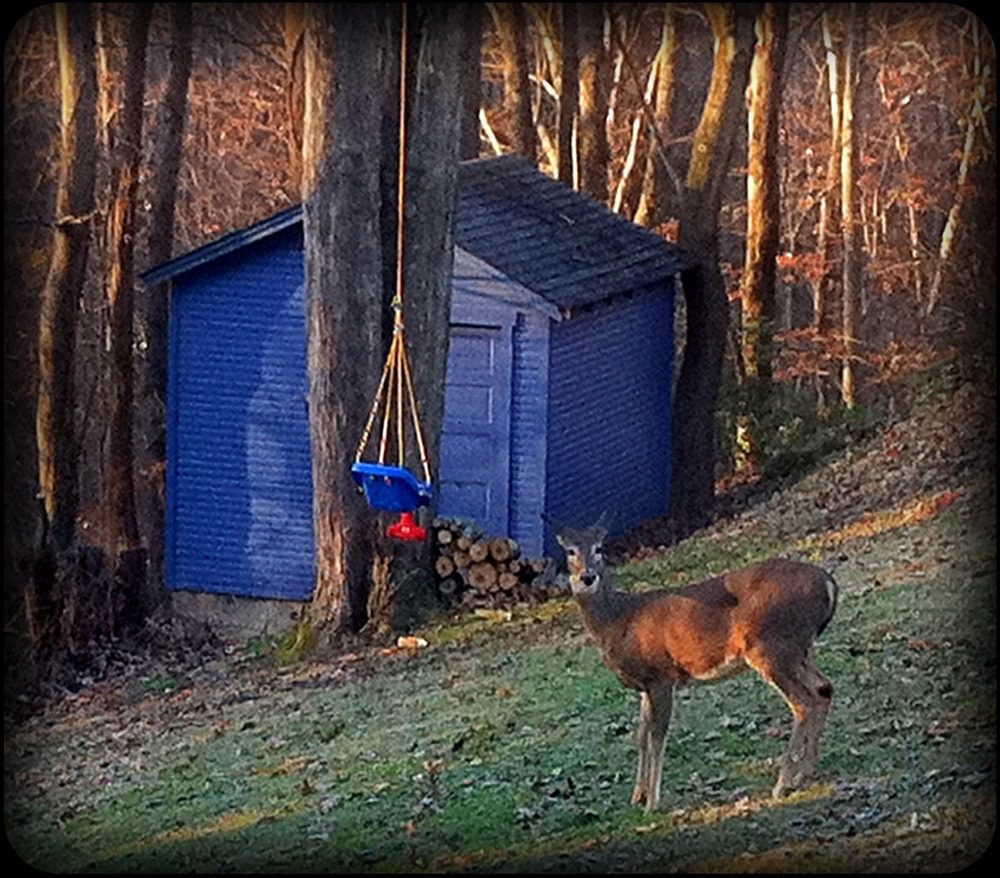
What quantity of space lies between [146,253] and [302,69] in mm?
2190

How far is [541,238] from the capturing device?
12.1 metres

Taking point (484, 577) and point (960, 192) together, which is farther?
point (960, 192)

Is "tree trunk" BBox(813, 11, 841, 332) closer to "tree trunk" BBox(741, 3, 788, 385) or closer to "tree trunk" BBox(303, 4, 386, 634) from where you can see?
"tree trunk" BBox(741, 3, 788, 385)

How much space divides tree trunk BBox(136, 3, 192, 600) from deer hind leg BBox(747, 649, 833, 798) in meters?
3.33

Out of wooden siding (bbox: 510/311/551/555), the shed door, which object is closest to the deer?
wooden siding (bbox: 510/311/551/555)

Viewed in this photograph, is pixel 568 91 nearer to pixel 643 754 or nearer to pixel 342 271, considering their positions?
pixel 342 271

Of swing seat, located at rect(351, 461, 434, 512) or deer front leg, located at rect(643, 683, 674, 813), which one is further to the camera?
swing seat, located at rect(351, 461, 434, 512)

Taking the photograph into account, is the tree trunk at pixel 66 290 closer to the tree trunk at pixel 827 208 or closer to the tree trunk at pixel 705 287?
the tree trunk at pixel 705 287

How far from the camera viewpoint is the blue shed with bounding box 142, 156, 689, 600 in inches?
442

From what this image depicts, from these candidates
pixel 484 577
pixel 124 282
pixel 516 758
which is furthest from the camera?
pixel 124 282

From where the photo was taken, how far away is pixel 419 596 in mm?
11273

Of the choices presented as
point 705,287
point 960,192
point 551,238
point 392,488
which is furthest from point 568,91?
point 392,488

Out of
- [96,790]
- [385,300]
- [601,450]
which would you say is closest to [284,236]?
[385,300]

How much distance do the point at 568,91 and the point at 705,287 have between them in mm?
1006
